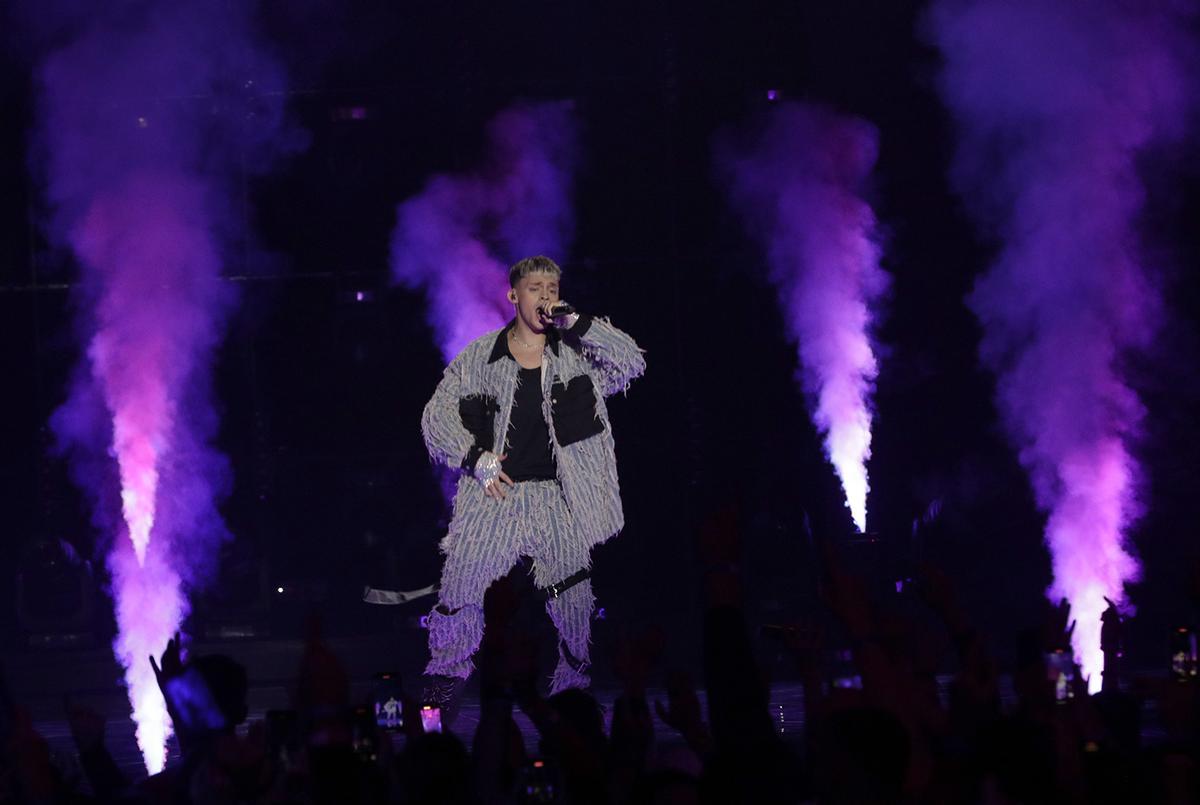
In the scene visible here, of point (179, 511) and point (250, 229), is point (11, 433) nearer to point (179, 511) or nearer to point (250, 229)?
point (179, 511)

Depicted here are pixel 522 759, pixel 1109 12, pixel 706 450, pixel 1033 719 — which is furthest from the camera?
pixel 706 450

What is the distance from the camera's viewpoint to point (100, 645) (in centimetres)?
920

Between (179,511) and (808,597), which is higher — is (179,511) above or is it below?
above

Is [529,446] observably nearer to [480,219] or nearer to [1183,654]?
[480,219]

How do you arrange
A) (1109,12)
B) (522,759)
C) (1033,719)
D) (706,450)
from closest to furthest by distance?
(1033,719) < (522,759) < (1109,12) < (706,450)

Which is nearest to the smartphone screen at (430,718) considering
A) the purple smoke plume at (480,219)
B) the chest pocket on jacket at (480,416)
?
the chest pocket on jacket at (480,416)

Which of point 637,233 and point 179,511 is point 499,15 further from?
point 179,511

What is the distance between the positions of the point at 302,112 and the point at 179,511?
A: 2.56 meters

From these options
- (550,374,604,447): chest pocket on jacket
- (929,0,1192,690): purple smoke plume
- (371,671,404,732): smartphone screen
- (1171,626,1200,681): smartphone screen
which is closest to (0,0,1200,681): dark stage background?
(929,0,1192,690): purple smoke plume

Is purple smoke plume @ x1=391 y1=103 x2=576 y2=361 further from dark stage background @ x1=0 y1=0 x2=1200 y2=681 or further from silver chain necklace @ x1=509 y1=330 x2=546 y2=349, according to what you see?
silver chain necklace @ x1=509 y1=330 x2=546 y2=349

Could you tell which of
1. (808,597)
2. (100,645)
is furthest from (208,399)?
(808,597)

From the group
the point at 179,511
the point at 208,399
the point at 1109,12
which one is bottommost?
the point at 179,511

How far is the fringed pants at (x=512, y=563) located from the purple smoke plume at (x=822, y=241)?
2864 millimetres

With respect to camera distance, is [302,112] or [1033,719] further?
[302,112]
